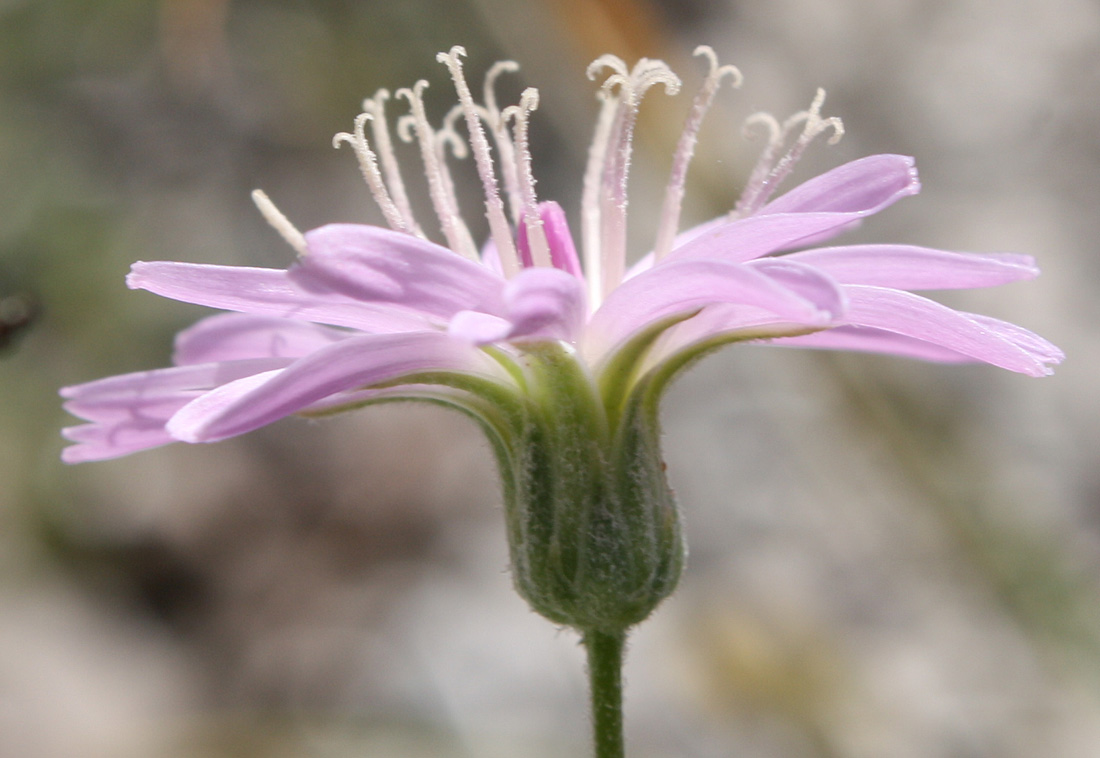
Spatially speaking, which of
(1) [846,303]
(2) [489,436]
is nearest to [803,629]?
(2) [489,436]

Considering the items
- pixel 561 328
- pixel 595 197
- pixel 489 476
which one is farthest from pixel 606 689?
pixel 489 476

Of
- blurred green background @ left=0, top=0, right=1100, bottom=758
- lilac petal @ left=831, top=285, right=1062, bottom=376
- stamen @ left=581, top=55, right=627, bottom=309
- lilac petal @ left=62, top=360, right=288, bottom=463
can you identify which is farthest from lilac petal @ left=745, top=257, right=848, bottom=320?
blurred green background @ left=0, top=0, right=1100, bottom=758

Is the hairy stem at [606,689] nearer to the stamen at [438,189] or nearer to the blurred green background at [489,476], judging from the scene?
the stamen at [438,189]

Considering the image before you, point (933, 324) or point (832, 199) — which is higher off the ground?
point (832, 199)

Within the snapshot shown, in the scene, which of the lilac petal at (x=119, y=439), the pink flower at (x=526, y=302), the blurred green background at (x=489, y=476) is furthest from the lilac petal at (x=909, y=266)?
the blurred green background at (x=489, y=476)

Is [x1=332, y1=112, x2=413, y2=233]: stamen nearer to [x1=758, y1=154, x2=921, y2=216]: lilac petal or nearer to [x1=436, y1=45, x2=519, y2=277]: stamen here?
[x1=436, y1=45, x2=519, y2=277]: stamen

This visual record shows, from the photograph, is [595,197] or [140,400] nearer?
[140,400]

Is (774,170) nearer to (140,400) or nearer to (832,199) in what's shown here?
(832,199)

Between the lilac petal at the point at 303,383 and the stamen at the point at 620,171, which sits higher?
the stamen at the point at 620,171
